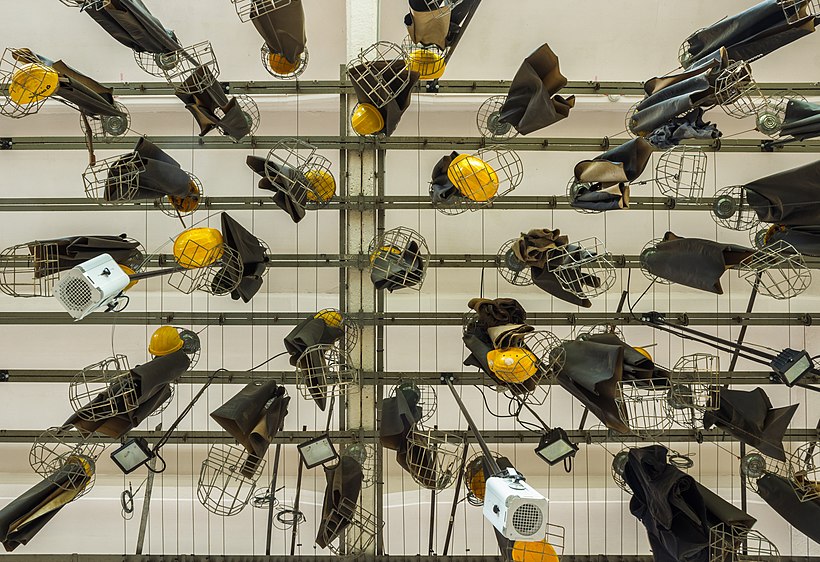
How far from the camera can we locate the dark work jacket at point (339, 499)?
2943 millimetres

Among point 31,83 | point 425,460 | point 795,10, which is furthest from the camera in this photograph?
point 425,460

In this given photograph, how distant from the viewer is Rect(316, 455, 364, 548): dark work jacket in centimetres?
294

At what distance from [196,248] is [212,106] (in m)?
Answer: 0.97

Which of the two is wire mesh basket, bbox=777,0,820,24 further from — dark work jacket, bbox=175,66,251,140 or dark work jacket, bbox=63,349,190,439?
dark work jacket, bbox=63,349,190,439

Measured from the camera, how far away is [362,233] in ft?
12.3

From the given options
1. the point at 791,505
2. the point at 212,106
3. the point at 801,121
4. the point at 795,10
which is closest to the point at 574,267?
the point at 801,121

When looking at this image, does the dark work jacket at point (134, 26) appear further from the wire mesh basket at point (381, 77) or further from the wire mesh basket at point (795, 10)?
the wire mesh basket at point (795, 10)

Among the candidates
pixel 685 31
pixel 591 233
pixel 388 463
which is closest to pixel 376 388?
pixel 388 463

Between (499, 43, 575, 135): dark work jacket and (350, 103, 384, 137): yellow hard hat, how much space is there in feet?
2.47

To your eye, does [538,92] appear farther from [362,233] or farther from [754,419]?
[754,419]

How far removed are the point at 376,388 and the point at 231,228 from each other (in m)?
1.69

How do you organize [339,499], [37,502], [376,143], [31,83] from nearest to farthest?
1. [31,83]
2. [37,502]
3. [339,499]
4. [376,143]

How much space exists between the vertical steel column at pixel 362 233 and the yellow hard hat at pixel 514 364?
1.39 m

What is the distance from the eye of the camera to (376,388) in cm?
375
